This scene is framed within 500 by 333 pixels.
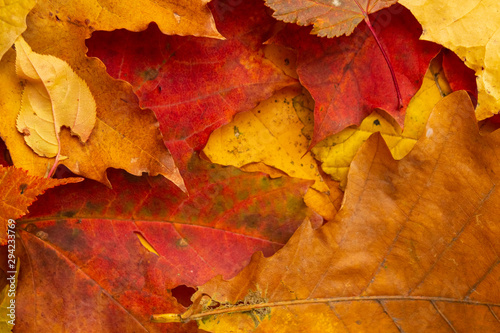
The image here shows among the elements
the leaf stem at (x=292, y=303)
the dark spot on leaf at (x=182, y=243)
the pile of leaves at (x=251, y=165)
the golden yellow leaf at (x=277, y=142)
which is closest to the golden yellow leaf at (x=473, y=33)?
the pile of leaves at (x=251, y=165)

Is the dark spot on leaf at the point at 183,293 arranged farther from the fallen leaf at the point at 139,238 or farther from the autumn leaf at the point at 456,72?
the autumn leaf at the point at 456,72

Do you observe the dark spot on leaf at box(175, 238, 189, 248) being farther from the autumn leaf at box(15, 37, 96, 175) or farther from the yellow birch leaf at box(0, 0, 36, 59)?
the yellow birch leaf at box(0, 0, 36, 59)

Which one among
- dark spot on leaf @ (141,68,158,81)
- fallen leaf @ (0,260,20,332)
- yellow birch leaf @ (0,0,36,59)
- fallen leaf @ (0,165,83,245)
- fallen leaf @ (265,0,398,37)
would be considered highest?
fallen leaf @ (265,0,398,37)

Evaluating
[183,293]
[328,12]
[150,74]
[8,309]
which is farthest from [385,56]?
[8,309]

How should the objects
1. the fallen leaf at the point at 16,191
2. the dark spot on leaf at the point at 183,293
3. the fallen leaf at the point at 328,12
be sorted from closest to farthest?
the fallen leaf at the point at 16,191, the fallen leaf at the point at 328,12, the dark spot on leaf at the point at 183,293

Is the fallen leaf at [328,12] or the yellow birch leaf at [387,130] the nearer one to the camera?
the fallen leaf at [328,12]

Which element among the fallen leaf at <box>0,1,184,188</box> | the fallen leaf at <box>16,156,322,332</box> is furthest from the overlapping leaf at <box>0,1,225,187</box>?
the fallen leaf at <box>16,156,322,332</box>

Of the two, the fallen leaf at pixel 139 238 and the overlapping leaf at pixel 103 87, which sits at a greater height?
the overlapping leaf at pixel 103 87

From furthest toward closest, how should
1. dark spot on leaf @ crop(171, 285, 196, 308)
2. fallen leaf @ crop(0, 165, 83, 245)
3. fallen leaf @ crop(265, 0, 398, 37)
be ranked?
dark spot on leaf @ crop(171, 285, 196, 308), fallen leaf @ crop(265, 0, 398, 37), fallen leaf @ crop(0, 165, 83, 245)
